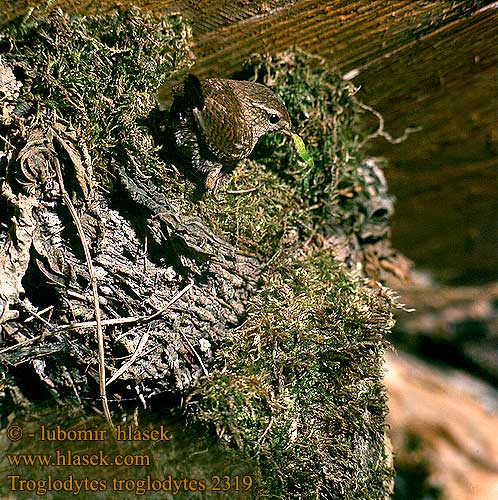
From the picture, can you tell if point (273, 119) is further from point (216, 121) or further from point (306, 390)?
point (306, 390)

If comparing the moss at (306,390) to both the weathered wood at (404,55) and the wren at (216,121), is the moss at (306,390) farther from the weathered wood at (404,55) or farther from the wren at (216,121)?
the weathered wood at (404,55)

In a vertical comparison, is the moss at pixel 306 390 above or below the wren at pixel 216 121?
below

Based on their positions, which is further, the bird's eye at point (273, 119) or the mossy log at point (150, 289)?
the bird's eye at point (273, 119)

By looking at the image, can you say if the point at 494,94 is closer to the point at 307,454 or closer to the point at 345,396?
the point at 345,396

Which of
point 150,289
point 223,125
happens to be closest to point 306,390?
point 150,289

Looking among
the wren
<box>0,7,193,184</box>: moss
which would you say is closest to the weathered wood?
<box>0,7,193,184</box>: moss

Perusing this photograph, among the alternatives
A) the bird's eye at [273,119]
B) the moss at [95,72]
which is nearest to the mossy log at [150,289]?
the moss at [95,72]

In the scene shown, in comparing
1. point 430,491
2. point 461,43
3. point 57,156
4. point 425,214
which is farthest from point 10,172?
point 430,491
